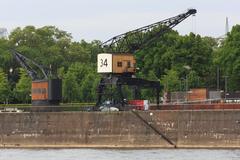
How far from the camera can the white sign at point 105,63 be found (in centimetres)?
10769

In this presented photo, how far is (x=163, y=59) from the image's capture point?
154 m

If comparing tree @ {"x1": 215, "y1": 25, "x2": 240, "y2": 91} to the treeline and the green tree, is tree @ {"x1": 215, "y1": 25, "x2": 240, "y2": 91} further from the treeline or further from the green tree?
the green tree

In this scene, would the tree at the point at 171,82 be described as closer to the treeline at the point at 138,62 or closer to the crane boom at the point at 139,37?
the treeline at the point at 138,62

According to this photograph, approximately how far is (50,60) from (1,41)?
1045cm

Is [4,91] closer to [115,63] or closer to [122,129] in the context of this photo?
[115,63]

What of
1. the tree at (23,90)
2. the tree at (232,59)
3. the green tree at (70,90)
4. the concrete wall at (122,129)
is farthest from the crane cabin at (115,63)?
the tree at (23,90)

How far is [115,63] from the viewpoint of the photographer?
354 ft

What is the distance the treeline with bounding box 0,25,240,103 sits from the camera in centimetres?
13950

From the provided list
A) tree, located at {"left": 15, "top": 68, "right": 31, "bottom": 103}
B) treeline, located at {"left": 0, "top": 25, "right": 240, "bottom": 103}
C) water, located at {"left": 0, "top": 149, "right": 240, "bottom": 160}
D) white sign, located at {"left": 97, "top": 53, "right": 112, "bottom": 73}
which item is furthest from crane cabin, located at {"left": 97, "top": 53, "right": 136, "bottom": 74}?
tree, located at {"left": 15, "top": 68, "right": 31, "bottom": 103}

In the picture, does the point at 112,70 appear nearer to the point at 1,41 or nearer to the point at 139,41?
the point at 139,41

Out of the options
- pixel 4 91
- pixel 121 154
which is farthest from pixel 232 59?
pixel 121 154

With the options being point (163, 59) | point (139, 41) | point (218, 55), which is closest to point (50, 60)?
point (163, 59)

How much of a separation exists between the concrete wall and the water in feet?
14.9

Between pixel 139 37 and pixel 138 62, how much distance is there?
133 ft
